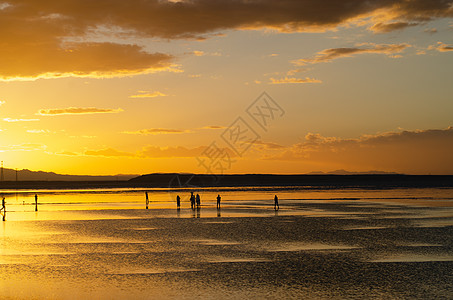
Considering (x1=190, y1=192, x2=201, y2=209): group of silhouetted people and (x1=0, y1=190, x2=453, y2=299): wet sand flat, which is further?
(x1=190, y1=192, x2=201, y2=209): group of silhouetted people

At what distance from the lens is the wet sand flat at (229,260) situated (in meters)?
17.9

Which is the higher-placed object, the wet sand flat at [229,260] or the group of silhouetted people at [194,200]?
the group of silhouetted people at [194,200]

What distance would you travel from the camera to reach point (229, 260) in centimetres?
2402

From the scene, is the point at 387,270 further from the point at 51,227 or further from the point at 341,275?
the point at 51,227

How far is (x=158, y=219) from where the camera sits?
4703 centimetres

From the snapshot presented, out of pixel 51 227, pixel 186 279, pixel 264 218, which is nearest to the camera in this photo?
pixel 186 279

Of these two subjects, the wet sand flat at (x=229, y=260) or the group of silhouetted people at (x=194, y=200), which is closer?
the wet sand flat at (x=229, y=260)

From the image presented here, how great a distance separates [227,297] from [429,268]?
9.69 m

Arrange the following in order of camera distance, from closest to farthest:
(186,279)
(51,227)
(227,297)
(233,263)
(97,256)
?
(227,297)
(186,279)
(233,263)
(97,256)
(51,227)

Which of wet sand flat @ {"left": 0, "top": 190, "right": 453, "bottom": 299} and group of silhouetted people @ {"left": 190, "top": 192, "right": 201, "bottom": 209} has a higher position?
group of silhouetted people @ {"left": 190, "top": 192, "right": 201, "bottom": 209}

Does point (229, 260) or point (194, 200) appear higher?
point (194, 200)

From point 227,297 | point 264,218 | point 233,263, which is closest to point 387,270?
point 233,263

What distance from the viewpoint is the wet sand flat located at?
1792cm

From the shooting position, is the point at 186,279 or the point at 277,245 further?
the point at 277,245
